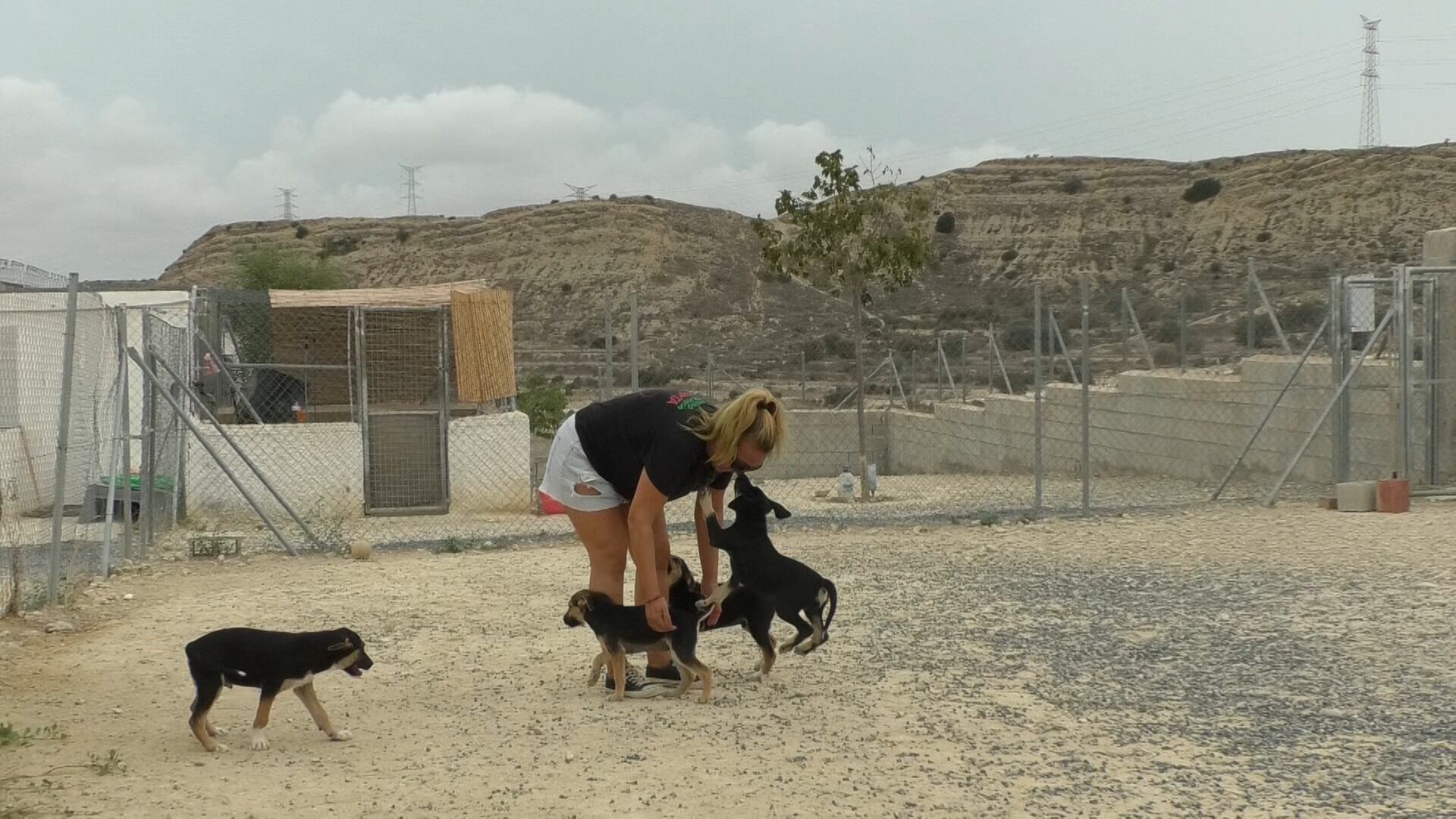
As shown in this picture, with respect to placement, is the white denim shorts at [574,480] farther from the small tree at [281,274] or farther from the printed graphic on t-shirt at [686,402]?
the small tree at [281,274]

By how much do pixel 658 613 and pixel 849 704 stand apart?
40.2 inches

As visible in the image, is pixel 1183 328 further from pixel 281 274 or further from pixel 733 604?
pixel 281 274

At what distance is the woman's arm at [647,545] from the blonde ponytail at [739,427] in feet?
0.96

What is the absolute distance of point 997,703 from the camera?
18.5 ft

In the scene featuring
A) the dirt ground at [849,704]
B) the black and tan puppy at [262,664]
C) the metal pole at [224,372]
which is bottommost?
the dirt ground at [849,704]

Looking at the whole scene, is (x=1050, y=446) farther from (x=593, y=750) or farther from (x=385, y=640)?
(x=593, y=750)

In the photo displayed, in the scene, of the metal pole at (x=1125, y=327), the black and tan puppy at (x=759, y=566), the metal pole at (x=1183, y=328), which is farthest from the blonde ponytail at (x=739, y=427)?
the metal pole at (x=1125, y=327)

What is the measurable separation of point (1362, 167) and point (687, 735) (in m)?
50.5

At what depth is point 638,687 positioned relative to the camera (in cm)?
590

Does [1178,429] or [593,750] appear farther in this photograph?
[1178,429]

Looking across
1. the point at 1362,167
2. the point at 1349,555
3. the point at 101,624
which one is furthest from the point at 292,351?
the point at 1362,167

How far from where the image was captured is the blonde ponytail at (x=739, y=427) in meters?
5.15

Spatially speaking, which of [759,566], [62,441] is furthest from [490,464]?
[759,566]

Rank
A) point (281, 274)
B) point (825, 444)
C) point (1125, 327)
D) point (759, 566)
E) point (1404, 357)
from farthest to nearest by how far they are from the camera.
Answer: point (281, 274), point (825, 444), point (1125, 327), point (1404, 357), point (759, 566)
